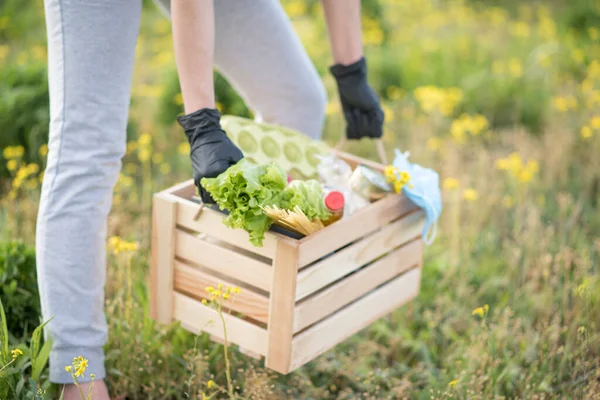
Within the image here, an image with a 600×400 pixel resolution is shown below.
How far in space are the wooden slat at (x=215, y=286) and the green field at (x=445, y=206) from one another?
17cm

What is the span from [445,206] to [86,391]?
1.73 metres

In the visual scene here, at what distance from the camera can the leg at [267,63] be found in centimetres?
200

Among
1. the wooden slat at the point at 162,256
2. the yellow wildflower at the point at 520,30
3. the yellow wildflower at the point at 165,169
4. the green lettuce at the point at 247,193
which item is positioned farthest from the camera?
the yellow wildflower at the point at 520,30

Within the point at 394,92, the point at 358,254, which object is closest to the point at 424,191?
the point at 358,254

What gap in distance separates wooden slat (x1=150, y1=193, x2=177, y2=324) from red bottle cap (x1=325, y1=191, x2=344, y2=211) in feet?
1.26

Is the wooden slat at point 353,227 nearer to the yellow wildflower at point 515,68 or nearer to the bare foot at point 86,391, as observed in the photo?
the bare foot at point 86,391

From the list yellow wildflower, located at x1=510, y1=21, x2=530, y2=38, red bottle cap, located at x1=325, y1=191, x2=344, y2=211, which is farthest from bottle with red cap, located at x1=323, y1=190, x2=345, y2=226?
yellow wildflower, located at x1=510, y1=21, x2=530, y2=38

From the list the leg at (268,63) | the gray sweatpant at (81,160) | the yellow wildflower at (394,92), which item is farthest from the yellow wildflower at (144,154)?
the yellow wildflower at (394,92)

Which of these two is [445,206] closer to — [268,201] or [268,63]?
[268,63]

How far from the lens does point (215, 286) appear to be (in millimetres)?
1867

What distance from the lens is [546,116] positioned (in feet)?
12.1

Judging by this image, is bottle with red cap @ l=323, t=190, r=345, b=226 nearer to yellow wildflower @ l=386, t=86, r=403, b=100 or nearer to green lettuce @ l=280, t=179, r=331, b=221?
green lettuce @ l=280, t=179, r=331, b=221

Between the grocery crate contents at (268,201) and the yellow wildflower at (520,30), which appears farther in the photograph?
the yellow wildflower at (520,30)

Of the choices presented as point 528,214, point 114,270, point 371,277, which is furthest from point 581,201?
point 114,270
